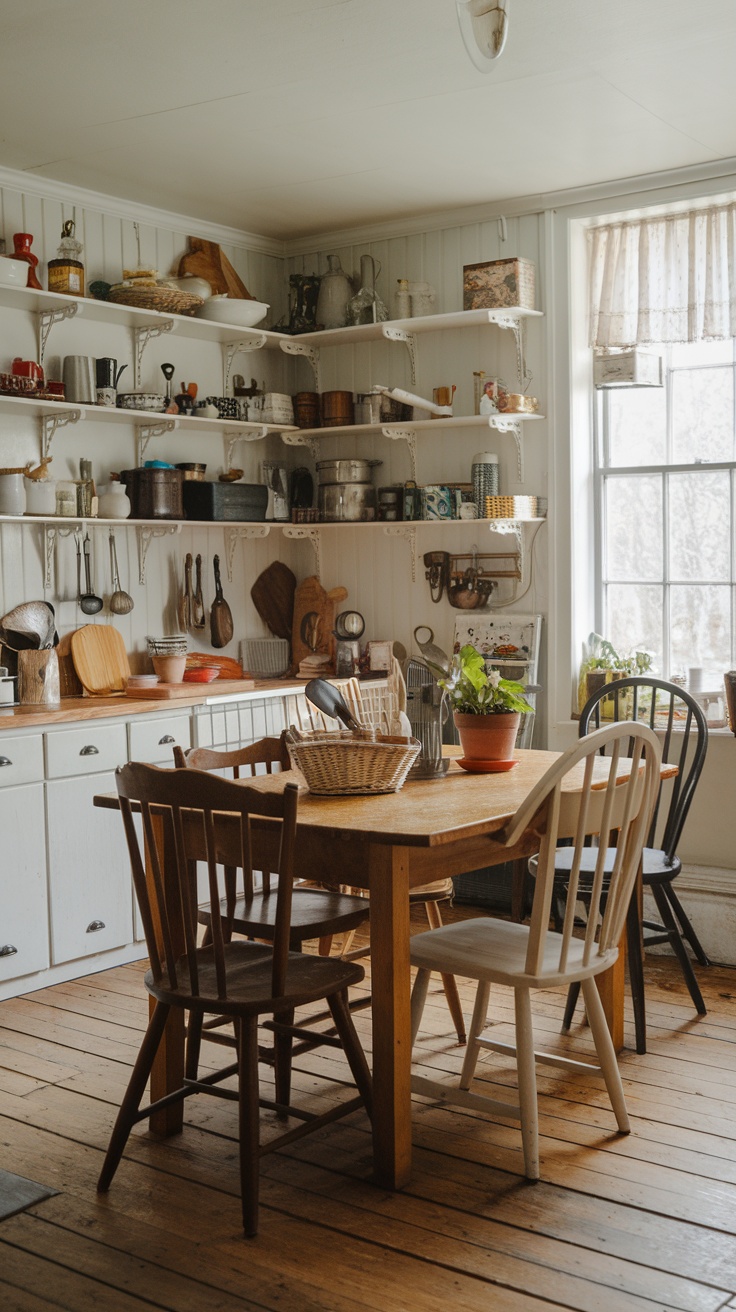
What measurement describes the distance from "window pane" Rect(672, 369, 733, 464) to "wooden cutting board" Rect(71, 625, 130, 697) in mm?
2272

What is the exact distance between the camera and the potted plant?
3232mm

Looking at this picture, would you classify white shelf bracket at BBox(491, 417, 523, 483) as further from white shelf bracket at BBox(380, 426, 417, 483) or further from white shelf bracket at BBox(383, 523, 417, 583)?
white shelf bracket at BBox(383, 523, 417, 583)

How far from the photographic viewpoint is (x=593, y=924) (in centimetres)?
275

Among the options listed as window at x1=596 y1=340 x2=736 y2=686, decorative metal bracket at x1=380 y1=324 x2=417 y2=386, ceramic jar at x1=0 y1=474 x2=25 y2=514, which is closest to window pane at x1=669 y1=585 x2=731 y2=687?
window at x1=596 y1=340 x2=736 y2=686

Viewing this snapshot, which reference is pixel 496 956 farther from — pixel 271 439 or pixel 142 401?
pixel 271 439

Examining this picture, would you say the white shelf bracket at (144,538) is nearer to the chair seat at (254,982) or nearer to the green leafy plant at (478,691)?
the green leafy plant at (478,691)

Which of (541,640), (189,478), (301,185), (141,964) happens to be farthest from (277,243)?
(141,964)

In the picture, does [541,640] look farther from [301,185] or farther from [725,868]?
[301,185]

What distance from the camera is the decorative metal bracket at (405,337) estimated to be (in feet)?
16.8

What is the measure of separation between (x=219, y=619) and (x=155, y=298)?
4.38 feet

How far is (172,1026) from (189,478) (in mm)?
2680

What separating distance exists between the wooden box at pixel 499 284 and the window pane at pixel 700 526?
0.91 meters

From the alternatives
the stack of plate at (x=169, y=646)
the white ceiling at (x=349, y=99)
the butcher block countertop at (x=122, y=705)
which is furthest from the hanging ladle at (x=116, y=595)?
the white ceiling at (x=349, y=99)

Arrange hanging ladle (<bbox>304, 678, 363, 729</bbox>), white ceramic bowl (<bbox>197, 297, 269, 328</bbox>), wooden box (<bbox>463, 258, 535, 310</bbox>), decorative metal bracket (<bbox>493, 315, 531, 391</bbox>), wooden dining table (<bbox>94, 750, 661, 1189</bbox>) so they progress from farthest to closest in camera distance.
→ white ceramic bowl (<bbox>197, 297, 269, 328</bbox>) → decorative metal bracket (<bbox>493, 315, 531, 391</bbox>) → wooden box (<bbox>463, 258, 535, 310</bbox>) → hanging ladle (<bbox>304, 678, 363, 729</bbox>) → wooden dining table (<bbox>94, 750, 661, 1189</bbox>)
